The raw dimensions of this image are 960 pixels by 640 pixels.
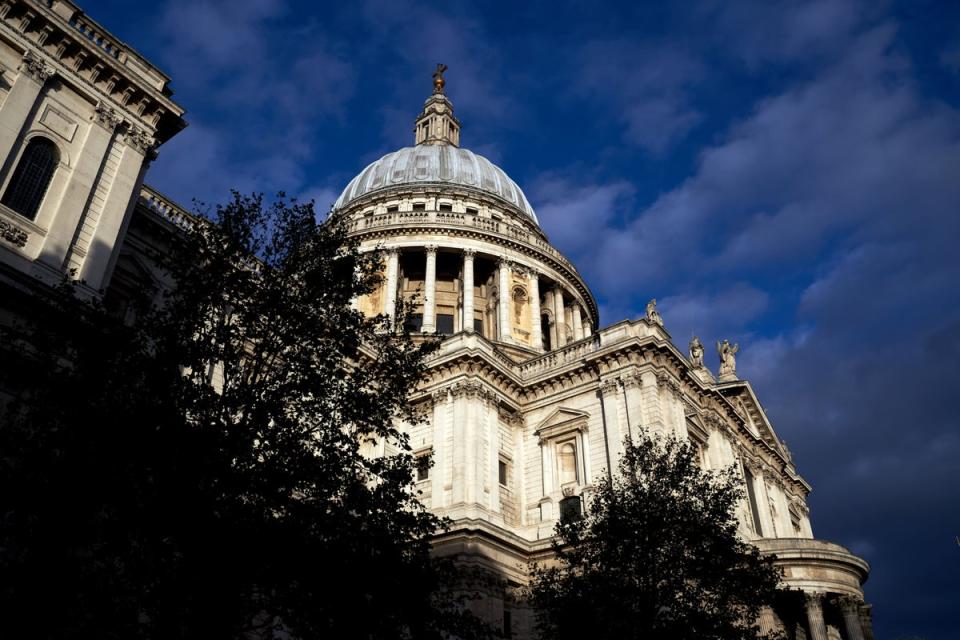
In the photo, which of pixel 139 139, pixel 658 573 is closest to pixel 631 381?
pixel 658 573

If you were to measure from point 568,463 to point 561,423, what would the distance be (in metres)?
1.71

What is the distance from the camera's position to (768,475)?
1652 inches

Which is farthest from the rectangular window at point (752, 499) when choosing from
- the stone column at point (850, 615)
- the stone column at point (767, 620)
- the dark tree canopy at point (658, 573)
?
the dark tree canopy at point (658, 573)

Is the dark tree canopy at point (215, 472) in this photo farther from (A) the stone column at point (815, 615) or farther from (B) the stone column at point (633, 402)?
(A) the stone column at point (815, 615)

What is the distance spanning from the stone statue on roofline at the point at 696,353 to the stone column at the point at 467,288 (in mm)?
12779

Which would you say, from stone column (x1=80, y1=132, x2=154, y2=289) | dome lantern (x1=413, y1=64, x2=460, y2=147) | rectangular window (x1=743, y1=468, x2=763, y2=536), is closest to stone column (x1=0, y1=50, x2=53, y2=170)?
stone column (x1=80, y1=132, x2=154, y2=289)

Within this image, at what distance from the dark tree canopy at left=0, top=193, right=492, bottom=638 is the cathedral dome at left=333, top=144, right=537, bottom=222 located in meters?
41.4

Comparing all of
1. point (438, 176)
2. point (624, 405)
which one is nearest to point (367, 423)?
point (624, 405)

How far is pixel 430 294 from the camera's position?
45969 mm

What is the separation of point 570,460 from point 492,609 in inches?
288

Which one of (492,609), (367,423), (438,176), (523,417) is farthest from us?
(438,176)

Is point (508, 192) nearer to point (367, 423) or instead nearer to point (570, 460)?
point (570, 460)

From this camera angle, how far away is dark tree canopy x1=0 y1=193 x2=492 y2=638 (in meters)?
11.9

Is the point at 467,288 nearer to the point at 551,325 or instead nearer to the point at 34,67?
the point at 551,325
